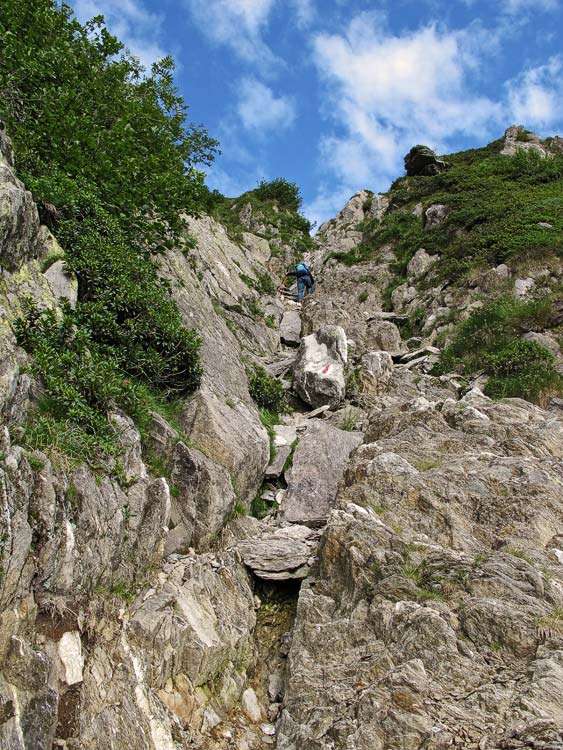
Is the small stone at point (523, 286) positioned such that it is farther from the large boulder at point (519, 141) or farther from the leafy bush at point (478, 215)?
the large boulder at point (519, 141)

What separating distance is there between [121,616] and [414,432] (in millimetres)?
7825

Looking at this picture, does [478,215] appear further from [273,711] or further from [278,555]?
[273,711]

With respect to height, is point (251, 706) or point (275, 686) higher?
point (275, 686)

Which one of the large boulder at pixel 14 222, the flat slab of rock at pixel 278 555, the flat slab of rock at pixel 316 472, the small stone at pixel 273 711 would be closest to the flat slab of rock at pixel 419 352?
the flat slab of rock at pixel 316 472

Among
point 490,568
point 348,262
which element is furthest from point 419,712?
point 348,262

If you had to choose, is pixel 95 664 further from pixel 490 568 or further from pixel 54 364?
pixel 490 568

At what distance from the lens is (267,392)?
1753 centimetres

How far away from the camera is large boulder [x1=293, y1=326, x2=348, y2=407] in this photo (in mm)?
18859

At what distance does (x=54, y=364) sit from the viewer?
363 inches

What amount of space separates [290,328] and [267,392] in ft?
32.1

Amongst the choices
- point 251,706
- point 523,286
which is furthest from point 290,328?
point 251,706

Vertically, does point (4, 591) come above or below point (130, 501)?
below

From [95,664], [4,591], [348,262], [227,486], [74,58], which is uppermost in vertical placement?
[348,262]

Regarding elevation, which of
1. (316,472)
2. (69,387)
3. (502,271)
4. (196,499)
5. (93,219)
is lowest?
(196,499)
